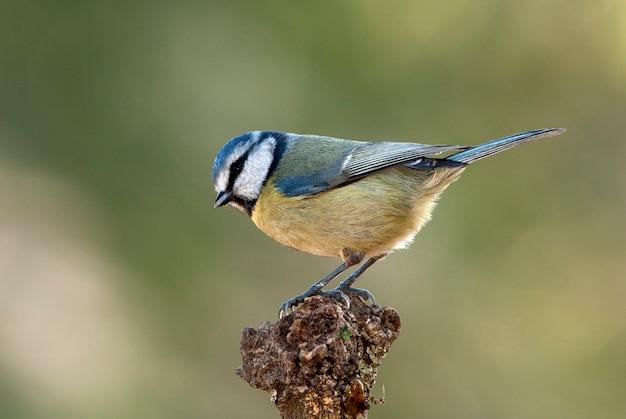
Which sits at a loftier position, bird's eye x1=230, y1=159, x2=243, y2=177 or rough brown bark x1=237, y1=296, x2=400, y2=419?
bird's eye x1=230, y1=159, x2=243, y2=177

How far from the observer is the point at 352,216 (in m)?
2.58

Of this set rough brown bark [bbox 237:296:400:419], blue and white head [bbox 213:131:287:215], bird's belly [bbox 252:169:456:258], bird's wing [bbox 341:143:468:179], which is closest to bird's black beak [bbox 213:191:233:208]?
blue and white head [bbox 213:131:287:215]

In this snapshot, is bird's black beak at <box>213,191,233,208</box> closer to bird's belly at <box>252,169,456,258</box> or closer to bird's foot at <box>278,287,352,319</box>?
bird's belly at <box>252,169,456,258</box>

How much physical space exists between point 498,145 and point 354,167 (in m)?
0.52

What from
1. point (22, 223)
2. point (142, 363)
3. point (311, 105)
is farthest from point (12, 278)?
point (311, 105)

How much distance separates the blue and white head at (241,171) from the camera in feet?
9.02

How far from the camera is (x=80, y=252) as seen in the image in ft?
14.0

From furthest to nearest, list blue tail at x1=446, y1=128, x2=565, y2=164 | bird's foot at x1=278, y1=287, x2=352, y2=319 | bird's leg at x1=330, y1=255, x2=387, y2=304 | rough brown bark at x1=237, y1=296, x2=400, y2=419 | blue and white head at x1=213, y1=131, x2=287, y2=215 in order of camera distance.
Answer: blue and white head at x1=213, y1=131, x2=287, y2=215 < blue tail at x1=446, y1=128, x2=565, y2=164 < bird's leg at x1=330, y1=255, x2=387, y2=304 < bird's foot at x1=278, y1=287, x2=352, y2=319 < rough brown bark at x1=237, y1=296, x2=400, y2=419

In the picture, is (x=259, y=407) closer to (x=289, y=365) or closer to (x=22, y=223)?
(x=22, y=223)

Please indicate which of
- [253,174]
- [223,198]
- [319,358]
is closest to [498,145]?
[253,174]

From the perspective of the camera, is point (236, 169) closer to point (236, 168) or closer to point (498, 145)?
point (236, 168)

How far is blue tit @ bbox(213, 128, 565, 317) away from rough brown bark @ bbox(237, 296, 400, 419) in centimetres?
65

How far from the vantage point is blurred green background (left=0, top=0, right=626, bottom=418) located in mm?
3947

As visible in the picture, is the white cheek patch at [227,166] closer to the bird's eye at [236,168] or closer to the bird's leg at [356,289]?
the bird's eye at [236,168]
